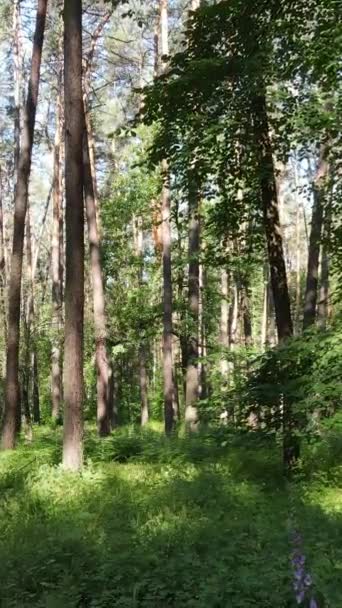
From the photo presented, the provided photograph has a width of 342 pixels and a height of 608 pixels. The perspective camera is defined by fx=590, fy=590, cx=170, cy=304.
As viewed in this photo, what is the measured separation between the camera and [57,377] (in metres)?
25.1

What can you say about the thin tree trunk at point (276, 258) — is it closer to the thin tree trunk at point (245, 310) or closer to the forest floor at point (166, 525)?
the forest floor at point (166, 525)

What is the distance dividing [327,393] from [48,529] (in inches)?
133

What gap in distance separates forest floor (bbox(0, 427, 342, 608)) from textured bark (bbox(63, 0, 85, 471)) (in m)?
0.60

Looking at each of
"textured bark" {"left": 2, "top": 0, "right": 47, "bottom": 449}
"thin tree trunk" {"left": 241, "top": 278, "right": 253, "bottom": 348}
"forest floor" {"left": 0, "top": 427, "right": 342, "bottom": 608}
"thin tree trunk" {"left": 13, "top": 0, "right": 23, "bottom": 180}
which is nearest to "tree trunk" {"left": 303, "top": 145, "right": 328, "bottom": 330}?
"forest floor" {"left": 0, "top": 427, "right": 342, "bottom": 608}

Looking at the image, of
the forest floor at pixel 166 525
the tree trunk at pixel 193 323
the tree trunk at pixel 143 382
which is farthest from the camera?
the tree trunk at pixel 143 382

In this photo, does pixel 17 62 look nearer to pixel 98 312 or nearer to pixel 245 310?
pixel 98 312

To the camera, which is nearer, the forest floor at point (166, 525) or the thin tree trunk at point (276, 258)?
the forest floor at point (166, 525)

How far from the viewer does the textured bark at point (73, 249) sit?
923 cm

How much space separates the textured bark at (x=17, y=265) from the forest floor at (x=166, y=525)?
2504 mm

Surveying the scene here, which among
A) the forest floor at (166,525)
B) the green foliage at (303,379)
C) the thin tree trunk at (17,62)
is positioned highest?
the thin tree trunk at (17,62)

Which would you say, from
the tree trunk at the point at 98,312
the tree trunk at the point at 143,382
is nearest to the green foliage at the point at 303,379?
the tree trunk at the point at 98,312

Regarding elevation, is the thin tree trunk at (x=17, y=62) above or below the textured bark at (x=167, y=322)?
above

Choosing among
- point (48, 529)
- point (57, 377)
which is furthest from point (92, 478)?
point (57, 377)

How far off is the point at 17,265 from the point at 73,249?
4.78 metres
